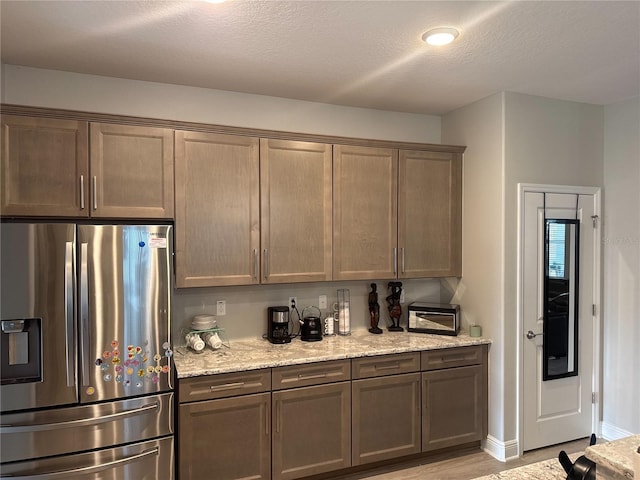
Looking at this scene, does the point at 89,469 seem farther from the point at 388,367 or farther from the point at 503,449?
the point at 503,449

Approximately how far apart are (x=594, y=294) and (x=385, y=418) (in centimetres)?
199

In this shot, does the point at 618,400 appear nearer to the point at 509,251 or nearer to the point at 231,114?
the point at 509,251

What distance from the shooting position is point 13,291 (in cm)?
217

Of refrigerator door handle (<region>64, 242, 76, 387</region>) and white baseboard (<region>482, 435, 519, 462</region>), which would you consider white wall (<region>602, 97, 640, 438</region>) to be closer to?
white baseboard (<region>482, 435, 519, 462</region>)

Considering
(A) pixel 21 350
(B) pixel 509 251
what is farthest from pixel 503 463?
(A) pixel 21 350

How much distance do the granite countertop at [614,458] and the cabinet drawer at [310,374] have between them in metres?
1.75

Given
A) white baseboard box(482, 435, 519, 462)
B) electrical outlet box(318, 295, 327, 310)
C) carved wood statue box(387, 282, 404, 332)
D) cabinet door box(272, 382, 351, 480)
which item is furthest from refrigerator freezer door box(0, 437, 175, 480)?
white baseboard box(482, 435, 519, 462)

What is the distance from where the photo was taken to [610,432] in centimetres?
349

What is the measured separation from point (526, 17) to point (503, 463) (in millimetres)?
Answer: 2870

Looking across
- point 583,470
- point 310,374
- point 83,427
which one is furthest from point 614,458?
point 83,427

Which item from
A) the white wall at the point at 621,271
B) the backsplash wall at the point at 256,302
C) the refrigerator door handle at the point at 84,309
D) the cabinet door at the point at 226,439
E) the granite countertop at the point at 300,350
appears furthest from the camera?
the white wall at the point at 621,271

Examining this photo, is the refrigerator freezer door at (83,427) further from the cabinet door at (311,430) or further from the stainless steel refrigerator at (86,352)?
the cabinet door at (311,430)

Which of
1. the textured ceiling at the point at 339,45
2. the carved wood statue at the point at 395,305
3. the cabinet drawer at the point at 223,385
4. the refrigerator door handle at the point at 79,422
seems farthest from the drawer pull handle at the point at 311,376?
the textured ceiling at the point at 339,45

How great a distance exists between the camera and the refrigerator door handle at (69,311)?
2.25 meters
